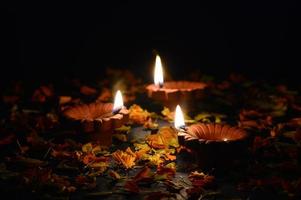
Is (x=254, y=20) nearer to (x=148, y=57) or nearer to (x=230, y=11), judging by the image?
(x=230, y=11)

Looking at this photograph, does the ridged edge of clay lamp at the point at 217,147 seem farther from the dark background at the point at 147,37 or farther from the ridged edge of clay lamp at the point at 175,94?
the dark background at the point at 147,37

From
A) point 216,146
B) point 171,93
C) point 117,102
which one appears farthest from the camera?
point 171,93

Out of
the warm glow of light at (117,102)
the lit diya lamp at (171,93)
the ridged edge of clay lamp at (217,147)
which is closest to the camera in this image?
the ridged edge of clay lamp at (217,147)

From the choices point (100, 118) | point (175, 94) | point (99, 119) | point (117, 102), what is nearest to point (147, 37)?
point (175, 94)

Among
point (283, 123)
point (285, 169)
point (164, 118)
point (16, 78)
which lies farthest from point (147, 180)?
point (16, 78)

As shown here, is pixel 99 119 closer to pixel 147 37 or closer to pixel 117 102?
pixel 117 102

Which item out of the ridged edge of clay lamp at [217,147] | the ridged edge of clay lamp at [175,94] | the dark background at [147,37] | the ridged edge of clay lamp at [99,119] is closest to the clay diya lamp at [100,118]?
the ridged edge of clay lamp at [99,119]

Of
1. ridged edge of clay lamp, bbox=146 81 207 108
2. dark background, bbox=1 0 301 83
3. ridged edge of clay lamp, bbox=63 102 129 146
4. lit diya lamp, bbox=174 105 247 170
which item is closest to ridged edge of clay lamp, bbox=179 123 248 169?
lit diya lamp, bbox=174 105 247 170
